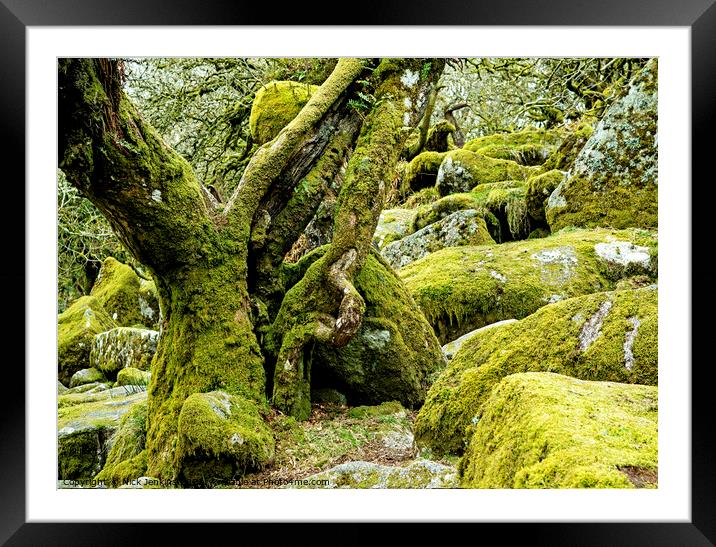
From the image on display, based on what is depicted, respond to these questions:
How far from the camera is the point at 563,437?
2490 mm

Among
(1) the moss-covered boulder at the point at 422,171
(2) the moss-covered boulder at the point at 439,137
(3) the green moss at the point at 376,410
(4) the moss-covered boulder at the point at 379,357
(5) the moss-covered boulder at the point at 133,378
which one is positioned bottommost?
(5) the moss-covered boulder at the point at 133,378

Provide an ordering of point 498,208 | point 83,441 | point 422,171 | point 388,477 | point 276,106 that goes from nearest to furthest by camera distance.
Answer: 1. point 388,477
2. point 83,441
3. point 276,106
4. point 498,208
5. point 422,171

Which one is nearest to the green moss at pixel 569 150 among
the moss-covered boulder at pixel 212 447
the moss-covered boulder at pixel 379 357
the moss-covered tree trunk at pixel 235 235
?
the moss-covered tree trunk at pixel 235 235

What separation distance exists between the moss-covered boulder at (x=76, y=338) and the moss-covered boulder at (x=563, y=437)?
989cm

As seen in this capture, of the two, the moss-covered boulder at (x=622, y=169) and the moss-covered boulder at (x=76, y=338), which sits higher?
the moss-covered boulder at (x=622, y=169)

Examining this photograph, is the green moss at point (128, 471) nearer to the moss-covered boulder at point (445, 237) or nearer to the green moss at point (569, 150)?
the moss-covered boulder at point (445, 237)

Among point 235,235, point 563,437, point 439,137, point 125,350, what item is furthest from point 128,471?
point 439,137

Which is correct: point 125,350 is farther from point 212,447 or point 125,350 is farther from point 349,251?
point 212,447

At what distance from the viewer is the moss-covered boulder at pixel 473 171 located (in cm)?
1357

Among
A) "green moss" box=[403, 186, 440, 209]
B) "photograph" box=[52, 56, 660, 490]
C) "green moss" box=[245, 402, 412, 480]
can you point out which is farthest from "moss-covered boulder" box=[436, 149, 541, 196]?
"green moss" box=[245, 402, 412, 480]
